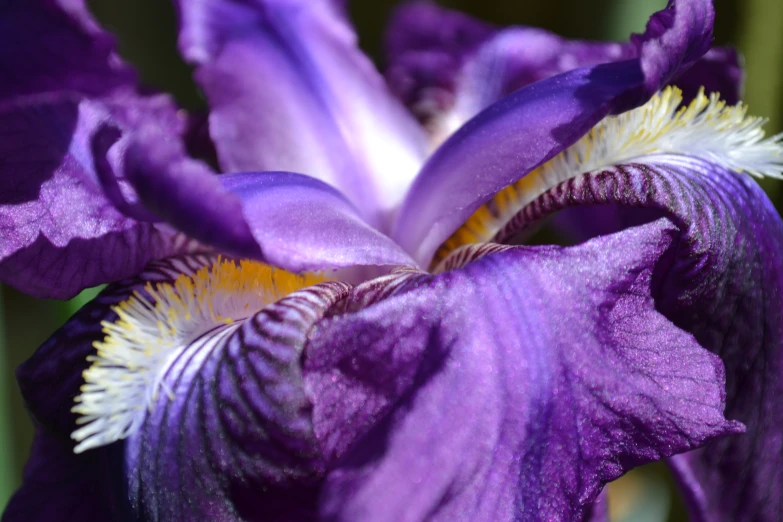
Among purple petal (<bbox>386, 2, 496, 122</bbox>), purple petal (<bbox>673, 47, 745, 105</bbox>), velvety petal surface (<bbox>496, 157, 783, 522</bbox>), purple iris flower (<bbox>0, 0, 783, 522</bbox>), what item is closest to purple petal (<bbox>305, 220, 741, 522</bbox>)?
purple iris flower (<bbox>0, 0, 783, 522</bbox>)

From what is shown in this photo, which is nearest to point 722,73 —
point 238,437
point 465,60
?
point 465,60

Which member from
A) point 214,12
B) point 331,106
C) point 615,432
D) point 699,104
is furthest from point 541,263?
point 214,12

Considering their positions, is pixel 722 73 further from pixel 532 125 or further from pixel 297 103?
pixel 297 103

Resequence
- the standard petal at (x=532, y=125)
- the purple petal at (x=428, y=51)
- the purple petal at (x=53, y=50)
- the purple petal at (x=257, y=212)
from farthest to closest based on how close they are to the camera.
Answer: the purple petal at (x=428, y=51), the purple petal at (x=53, y=50), the standard petal at (x=532, y=125), the purple petal at (x=257, y=212)

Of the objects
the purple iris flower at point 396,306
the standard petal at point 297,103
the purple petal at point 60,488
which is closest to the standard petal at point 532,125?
the purple iris flower at point 396,306

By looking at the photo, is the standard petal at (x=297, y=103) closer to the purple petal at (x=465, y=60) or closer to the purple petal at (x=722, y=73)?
the purple petal at (x=465, y=60)

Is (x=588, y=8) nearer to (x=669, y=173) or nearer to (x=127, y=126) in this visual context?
(x=669, y=173)
